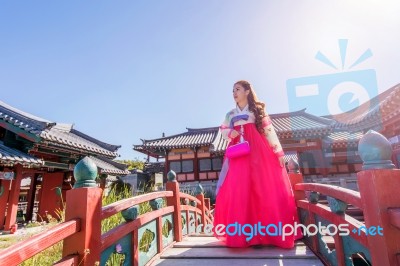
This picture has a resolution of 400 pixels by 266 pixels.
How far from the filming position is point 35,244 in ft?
3.64

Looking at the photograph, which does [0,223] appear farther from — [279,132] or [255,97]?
[279,132]

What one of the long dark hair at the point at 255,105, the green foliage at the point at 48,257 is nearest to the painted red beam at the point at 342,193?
the long dark hair at the point at 255,105

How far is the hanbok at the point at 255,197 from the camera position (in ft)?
8.80

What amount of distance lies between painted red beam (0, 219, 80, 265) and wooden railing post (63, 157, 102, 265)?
2.3 inches

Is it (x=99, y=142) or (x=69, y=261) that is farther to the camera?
(x=99, y=142)

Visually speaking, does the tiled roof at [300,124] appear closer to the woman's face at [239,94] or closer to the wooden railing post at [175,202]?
the woman's face at [239,94]

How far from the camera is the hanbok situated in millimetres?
2684

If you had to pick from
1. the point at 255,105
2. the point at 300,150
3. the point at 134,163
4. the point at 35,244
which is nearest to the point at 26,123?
the point at 255,105

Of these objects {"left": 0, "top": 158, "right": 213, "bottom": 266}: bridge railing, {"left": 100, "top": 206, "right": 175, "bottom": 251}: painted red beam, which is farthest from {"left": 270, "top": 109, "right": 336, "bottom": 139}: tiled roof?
{"left": 0, "top": 158, "right": 213, "bottom": 266}: bridge railing

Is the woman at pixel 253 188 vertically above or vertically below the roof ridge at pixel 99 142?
below

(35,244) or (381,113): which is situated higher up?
(381,113)

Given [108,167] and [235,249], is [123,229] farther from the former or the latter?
[108,167]

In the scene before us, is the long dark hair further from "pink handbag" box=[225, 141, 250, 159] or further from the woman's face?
"pink handbag" box=[225, 141, 250, 159]

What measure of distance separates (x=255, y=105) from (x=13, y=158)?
8.00 metres
